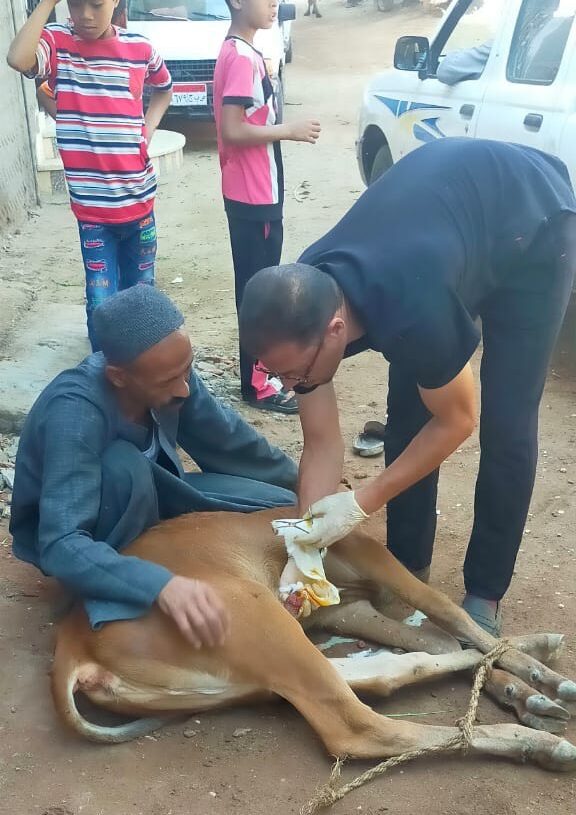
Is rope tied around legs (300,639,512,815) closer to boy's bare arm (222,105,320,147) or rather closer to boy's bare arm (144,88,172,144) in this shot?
boy's bare arm (222,105,320,147)

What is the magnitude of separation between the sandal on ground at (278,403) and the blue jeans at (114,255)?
919 mm

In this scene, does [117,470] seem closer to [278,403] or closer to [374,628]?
[374,628]

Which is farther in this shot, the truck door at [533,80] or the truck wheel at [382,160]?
the truck wheel at [382,160]

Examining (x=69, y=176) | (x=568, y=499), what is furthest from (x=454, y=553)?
(x=69, y=176)

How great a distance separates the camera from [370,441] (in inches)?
193

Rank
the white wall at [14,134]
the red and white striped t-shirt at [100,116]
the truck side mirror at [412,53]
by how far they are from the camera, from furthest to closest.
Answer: the white wall at [14,134] < the truck side mirror at [412,53] < the red and white striped t-shirt at [100,116]

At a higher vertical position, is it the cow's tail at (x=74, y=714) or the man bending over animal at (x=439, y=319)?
the man bending over animal at (x=439, y=319)

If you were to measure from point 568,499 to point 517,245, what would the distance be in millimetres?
1872

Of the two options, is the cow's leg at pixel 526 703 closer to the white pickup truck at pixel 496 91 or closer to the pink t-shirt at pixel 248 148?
the pink t-shirt at pixel 248 148

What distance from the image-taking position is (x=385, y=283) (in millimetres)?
2531

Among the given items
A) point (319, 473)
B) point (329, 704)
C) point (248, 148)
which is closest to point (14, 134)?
point (248, 148)

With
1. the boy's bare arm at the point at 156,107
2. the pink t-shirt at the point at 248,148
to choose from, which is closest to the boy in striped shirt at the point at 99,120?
the boy's bare arm at the point at 156,107

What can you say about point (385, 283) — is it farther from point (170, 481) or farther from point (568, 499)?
point (568, 499)

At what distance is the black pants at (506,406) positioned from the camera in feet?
9.62
